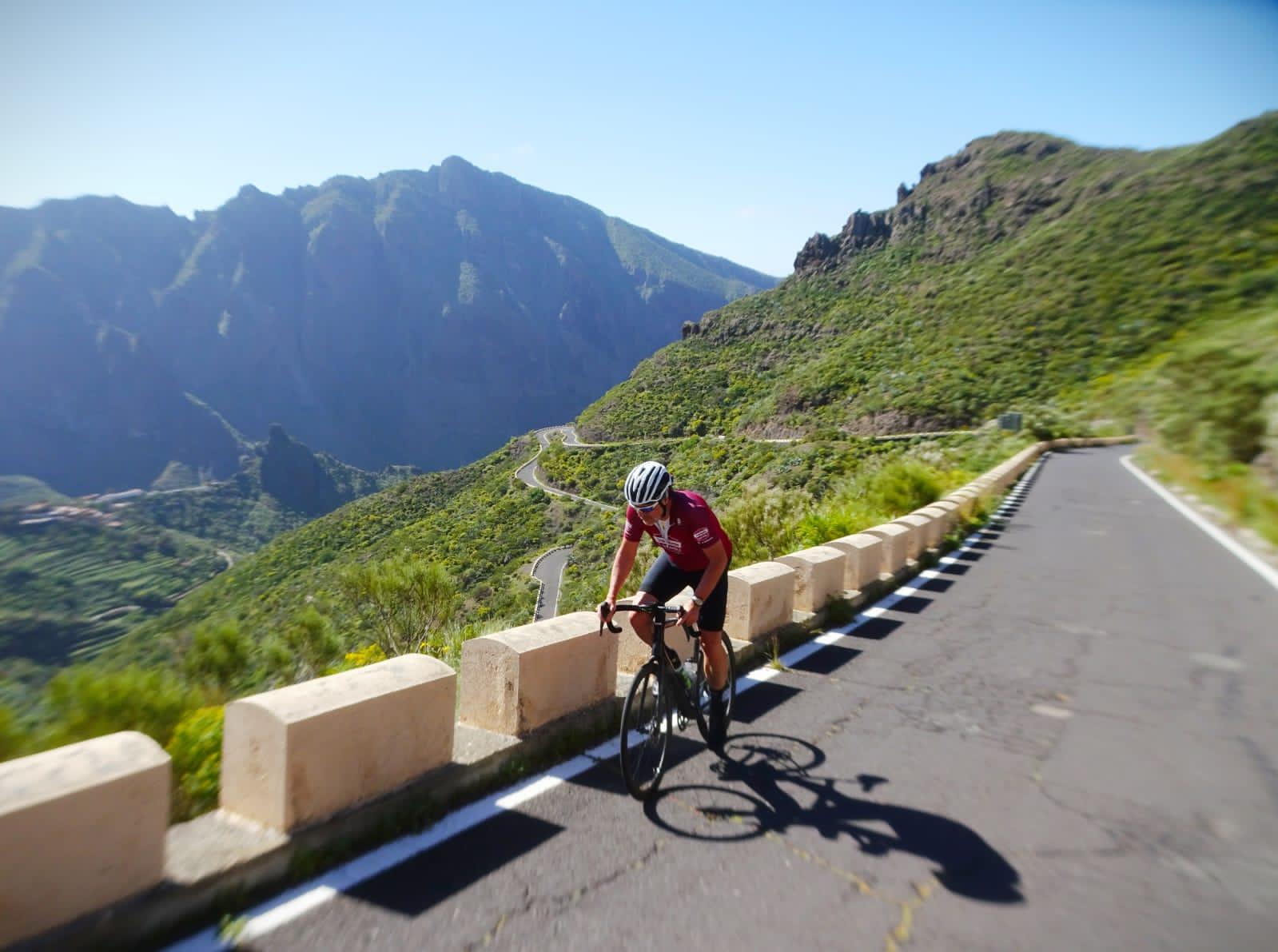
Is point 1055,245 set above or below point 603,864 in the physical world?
above

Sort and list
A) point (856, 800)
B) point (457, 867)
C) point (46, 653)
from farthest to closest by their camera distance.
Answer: point (46, 653) < point (856, 800) < point (457, 867)

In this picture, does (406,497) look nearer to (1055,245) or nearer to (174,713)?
(1055,245)

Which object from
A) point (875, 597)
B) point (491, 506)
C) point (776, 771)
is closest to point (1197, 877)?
Result: point (776, 771)

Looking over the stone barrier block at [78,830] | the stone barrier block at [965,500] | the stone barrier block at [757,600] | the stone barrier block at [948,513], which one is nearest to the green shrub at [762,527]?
the stone barrier block at [948,513]

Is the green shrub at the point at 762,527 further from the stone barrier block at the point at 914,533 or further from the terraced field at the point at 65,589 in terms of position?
the terraced field at the point at 65,589

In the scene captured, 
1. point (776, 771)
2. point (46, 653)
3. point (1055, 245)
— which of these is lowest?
point (46, 653)

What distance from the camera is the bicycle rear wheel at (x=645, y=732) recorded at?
163 inches

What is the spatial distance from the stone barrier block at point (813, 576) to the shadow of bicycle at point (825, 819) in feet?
11.0

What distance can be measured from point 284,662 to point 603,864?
5132 mm

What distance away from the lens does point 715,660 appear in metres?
4.88

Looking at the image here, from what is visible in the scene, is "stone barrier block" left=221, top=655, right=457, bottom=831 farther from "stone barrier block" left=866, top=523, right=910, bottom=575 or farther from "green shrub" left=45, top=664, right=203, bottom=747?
"stone barrier block" left=866, top=523, right=910, bottom=575

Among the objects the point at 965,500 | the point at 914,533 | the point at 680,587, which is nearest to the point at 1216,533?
the point at 965,500

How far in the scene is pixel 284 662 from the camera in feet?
24.8

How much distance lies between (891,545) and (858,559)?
1.34 m
